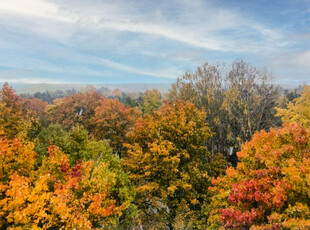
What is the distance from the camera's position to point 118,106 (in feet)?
148

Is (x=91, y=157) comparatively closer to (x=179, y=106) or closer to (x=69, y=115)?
(x=179, y=106)

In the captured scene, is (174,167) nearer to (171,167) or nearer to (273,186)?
(171,167)

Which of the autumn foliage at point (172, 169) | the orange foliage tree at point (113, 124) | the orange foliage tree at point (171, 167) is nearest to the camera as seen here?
the autumn foliage at point (172, 169)

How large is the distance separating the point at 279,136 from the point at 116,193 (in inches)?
586

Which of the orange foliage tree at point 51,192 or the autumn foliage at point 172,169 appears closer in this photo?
the orange foliage tree at point 51,192

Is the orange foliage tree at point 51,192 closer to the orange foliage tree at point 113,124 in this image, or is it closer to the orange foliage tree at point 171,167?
the orange foliage tree at point 171,167

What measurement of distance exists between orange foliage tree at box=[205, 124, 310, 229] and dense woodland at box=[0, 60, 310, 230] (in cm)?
7

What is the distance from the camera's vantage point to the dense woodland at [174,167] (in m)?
14.9

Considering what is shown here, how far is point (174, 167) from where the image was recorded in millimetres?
23141

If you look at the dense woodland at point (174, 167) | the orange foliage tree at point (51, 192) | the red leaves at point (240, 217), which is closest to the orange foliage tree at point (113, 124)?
the dense woodland at point (174, 167)

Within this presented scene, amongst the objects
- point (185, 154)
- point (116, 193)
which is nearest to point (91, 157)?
point (116, 193)

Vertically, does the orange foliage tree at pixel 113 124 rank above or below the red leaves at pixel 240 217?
above

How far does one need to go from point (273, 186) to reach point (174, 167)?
9493 mm

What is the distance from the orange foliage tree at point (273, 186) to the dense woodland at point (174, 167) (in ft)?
0.24
